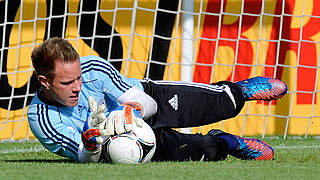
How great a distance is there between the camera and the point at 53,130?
3.43m

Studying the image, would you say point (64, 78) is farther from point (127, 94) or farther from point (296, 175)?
point (296, 175)

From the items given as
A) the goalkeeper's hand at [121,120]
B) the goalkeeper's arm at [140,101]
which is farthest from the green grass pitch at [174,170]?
the goalkeeper's arm at [140,101]

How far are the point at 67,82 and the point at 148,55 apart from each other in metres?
2.73

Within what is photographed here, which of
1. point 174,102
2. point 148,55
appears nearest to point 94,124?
point 174,102

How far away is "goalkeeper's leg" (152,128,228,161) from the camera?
11.8 feet

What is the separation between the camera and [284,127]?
6.12 meters

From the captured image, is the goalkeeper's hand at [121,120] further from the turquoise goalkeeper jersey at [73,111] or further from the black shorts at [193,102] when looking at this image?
the black shorts at [193,102]

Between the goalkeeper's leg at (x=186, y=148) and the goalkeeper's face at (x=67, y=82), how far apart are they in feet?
1.82

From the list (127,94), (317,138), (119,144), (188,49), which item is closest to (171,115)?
(127,94)

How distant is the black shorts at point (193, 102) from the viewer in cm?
393

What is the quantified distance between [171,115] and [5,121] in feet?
8.29

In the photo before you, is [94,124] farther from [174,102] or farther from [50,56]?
[174,102]

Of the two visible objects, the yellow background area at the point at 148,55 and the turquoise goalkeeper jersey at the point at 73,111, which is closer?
the turquoise goalkeeper jersey at the point at 73,111

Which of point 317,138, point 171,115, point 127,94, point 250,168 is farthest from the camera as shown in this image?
point 317,138
